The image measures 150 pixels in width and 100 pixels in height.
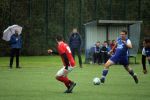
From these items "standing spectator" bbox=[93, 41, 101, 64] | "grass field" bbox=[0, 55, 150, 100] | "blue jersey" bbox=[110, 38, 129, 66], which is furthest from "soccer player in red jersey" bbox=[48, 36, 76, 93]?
"standing spectator" bbox=[93, 41, 101, 64]

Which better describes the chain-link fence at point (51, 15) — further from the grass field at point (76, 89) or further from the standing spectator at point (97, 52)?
the grass field at point (76, 89)

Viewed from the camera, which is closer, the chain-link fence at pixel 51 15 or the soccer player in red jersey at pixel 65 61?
the soccer player in red jersey at pixel 65 61

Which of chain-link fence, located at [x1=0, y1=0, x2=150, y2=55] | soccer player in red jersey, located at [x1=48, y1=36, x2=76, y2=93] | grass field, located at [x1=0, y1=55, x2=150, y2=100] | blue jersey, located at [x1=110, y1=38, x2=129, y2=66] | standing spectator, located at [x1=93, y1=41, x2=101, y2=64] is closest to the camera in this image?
grass field, located at [x1=0, y1=55, x2=150, y2=100]

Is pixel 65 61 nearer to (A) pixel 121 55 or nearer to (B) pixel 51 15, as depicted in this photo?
(A) pixel 121 55

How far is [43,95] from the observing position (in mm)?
18203

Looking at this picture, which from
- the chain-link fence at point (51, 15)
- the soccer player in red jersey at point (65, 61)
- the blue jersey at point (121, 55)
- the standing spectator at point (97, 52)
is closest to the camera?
the soccer player in red jersey at point (65, 61)

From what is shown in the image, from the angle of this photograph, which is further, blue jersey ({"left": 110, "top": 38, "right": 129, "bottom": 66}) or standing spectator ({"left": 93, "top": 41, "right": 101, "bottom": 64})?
standing spectator ({"left": 93, "top": 41, "right": 101, "bottom": 64})

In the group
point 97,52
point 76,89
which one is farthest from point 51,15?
point 76,89

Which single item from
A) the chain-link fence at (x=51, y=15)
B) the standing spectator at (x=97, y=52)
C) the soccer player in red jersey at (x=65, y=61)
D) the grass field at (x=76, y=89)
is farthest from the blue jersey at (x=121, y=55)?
the chain-link fence at (x=51, y=15)

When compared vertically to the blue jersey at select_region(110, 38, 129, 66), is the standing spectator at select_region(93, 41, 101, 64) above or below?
below

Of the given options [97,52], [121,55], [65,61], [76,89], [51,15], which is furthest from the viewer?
[51,15]

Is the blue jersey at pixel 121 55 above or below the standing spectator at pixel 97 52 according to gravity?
above

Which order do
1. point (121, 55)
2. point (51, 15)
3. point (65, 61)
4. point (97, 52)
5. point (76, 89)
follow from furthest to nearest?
point (51, 15), point (97, 52), point (121, 55), point (76, 89), point (65, 61)

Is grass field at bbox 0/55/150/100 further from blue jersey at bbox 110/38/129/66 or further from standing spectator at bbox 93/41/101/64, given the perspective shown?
standing spectator at bbox 93/41/101/64
